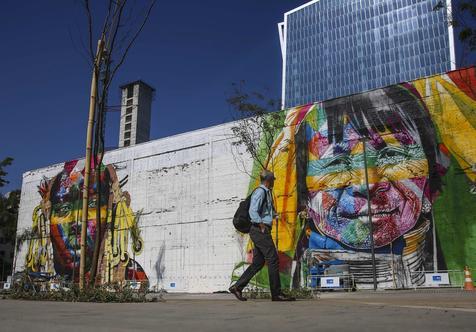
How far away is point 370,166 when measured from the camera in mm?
22312

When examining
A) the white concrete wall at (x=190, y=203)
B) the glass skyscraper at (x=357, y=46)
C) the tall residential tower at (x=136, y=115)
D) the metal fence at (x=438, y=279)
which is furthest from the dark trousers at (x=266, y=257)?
the tall residential tower at (x=136, y=115)

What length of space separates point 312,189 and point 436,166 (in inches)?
240

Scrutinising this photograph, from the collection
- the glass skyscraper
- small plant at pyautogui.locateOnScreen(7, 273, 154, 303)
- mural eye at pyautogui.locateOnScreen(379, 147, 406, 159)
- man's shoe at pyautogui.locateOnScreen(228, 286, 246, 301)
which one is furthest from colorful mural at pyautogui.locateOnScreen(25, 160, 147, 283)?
the glass skyscraper

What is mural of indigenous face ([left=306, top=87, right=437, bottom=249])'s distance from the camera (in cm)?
2111

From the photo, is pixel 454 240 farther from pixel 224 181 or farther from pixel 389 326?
pixel 389 326

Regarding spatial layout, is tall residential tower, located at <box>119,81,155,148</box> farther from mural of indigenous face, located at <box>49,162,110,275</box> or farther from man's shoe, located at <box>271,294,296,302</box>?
man's shoe, located at <box>271,294,296,302</box>

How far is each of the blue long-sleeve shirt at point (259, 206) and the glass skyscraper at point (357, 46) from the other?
70174mm

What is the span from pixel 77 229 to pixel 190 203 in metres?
11.0

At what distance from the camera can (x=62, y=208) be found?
120 ft

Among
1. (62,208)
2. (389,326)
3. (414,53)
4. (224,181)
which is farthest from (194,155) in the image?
(414,53)

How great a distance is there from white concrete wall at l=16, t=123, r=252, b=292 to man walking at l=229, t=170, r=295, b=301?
783 inches

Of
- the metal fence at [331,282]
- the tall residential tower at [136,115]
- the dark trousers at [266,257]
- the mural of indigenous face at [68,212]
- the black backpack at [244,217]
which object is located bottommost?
the metal fence at [331,282]

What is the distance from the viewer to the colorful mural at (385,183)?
20.1 m

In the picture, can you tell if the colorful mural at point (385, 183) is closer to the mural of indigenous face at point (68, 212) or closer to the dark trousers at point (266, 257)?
the mural of indigenous face at point (68, 212)
